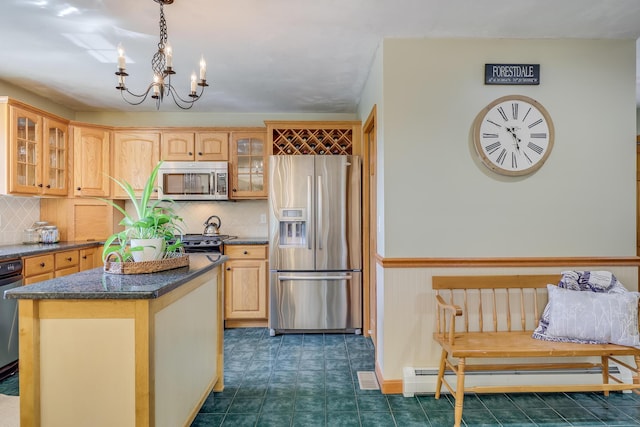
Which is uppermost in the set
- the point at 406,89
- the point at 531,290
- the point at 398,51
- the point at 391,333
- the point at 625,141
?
the point at 398,51

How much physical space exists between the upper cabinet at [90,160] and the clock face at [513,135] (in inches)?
149

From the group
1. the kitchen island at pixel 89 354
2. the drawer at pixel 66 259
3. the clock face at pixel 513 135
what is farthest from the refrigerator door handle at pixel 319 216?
the drawer at pixel 66 259

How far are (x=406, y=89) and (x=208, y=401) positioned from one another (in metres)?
2.47

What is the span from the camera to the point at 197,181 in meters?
4.17

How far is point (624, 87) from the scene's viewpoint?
8.43ft

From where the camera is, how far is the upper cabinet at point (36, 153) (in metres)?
3.21

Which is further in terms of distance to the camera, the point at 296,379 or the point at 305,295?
the point at 305,295

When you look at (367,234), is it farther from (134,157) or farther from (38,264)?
(38,264)

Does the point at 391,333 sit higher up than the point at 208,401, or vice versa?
the point at 391,333

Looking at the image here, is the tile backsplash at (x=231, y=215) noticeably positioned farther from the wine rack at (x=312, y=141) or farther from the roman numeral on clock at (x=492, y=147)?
the roman numeral on clock at (x=492, y=147)

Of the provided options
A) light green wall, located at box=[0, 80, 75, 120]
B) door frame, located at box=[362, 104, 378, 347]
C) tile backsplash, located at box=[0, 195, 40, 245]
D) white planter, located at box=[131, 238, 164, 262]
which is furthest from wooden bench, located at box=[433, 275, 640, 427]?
light green wall, located at box=[0, 80, 75, 120]

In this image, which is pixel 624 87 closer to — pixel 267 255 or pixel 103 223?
pixel 267 255

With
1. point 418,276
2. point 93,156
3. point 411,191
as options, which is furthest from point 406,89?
point 93,156

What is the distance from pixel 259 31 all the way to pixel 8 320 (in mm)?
2848
